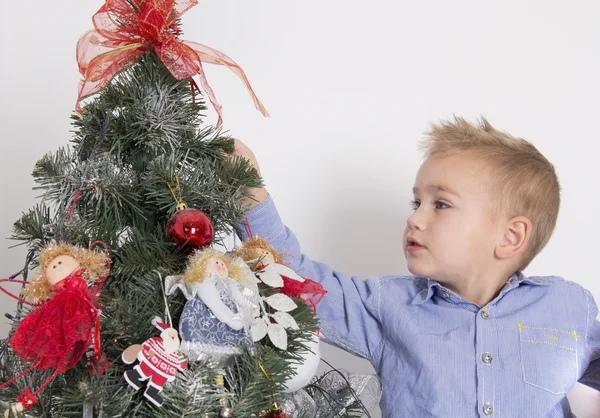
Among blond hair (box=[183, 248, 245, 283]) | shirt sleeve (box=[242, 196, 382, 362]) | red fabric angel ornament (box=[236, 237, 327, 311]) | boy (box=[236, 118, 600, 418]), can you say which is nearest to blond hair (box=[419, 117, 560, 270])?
boy (box=[236, 118, 600, 418])

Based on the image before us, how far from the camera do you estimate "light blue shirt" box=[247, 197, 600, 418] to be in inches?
40.0

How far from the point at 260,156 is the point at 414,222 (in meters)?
0.46

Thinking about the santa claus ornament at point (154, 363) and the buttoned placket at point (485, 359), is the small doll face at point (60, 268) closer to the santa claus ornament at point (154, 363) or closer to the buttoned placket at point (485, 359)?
the santa claus ornament at point (154, 363)

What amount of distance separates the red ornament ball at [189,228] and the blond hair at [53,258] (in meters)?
0.08

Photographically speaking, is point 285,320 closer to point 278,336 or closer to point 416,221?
point 278,336

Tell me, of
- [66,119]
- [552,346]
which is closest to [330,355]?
[552,346]

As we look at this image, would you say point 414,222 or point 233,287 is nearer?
point 233,287

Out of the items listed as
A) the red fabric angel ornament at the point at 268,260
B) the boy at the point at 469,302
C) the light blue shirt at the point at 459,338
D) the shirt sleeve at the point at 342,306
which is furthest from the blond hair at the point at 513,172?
the red fabric angel ornament at the point at 268,260

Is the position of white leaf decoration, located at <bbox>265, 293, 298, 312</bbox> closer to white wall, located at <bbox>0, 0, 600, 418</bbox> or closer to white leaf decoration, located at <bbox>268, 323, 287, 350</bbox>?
white leaf decoration, located at <bbox>268, 323, 287, 350</bbox>

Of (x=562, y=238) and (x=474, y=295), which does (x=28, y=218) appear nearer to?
(x=474, y=295)

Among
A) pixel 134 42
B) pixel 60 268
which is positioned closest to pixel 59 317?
pixel 60 268

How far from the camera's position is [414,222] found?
108 centimetres

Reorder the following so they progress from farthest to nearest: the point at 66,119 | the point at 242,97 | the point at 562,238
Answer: the point at 562,238 < the point at 242,97 < the point at 66,119

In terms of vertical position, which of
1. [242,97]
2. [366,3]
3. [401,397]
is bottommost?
[401,397]
